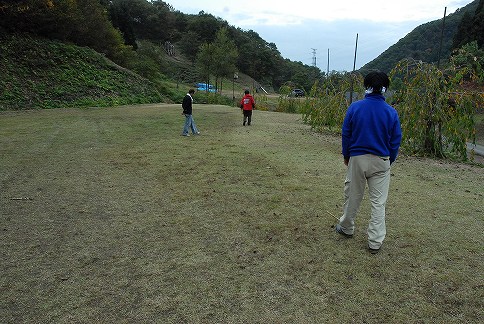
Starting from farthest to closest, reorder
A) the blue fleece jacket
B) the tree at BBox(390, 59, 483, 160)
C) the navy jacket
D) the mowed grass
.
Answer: the navy jacket
the tree at BBox(390, 59, 483, 160)
the blue fleece jacket
the mowed grass

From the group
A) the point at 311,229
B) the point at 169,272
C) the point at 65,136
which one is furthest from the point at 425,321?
the point at 65,136

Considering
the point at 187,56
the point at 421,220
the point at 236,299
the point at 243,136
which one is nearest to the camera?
the point at 236,299

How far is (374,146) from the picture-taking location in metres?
3.55

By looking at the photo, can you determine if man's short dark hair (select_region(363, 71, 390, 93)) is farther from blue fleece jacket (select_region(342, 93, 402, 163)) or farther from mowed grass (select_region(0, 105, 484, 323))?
mowed grass (select_region(0, 105, 484, 323))

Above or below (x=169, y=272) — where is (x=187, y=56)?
above

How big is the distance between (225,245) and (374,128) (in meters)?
1.87

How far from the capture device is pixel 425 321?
8.65ft

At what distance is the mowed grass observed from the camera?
2.80 meters

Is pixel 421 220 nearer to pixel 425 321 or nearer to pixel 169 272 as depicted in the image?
pixel 425 321

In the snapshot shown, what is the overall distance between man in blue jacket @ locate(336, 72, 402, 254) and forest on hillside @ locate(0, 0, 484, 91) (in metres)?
3.21

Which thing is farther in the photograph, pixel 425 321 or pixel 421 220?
pixel 421 220

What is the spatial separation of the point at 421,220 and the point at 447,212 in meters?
0.57

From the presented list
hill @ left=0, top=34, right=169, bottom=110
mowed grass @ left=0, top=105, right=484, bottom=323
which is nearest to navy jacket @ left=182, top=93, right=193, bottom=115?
mowed grass @ left=0, top=105, right=484, bottom=323

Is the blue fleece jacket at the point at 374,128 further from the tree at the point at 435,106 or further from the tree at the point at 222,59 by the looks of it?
the tree at the point at 222,59
